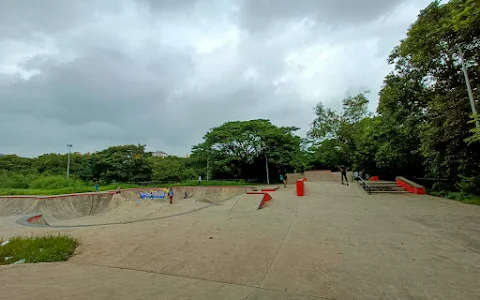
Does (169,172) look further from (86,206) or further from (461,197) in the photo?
(461,197)

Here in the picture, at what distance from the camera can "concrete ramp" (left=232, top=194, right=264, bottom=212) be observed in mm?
10055

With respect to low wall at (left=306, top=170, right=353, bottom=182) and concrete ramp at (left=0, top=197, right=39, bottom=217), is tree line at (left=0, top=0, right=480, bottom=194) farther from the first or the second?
concrete ramp at (left=0, top=197, right=39, bottom=217)

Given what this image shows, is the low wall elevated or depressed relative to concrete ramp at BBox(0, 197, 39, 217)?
elevated

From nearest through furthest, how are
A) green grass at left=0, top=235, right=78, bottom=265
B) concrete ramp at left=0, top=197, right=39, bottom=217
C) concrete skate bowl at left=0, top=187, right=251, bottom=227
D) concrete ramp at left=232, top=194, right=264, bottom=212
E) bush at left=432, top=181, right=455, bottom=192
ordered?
green grass at left=0, top=235, right=78, bottom=265 → concrete ramp at left=232, top=194, right=264, bottom=212 → bush at left=432, top=181, right=455, bottom=192 → concrete skate bowl at left=0, top=187, right=251, bottom=227 → concrete ramp at left=0, top=197, right=39, bottom=217

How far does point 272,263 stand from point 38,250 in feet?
17.5

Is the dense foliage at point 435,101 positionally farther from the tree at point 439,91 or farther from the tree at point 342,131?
the tree at point 342,131

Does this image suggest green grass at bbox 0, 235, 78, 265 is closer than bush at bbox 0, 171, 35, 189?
Yes

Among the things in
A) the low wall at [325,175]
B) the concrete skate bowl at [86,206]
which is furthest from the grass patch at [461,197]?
the low wall at [325,175]

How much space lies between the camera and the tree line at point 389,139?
795cm

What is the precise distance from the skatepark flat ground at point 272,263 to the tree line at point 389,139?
3.18 meters

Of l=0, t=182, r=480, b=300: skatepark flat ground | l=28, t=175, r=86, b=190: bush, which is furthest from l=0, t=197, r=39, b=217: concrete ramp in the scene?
l=0, t=182, r=480, b=300: skatepark flat ground

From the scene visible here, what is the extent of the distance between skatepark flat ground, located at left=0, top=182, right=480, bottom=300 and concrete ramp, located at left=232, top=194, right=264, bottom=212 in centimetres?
286

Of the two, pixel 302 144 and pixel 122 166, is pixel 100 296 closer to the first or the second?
pixel 302 144

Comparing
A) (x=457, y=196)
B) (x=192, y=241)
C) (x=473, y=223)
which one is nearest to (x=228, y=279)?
(x=192, y=241)
